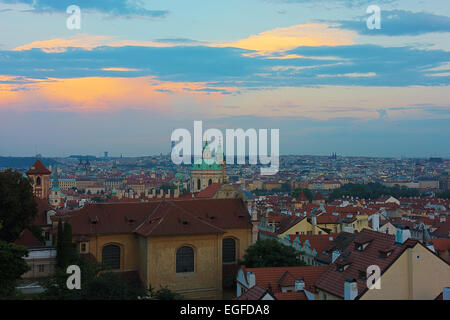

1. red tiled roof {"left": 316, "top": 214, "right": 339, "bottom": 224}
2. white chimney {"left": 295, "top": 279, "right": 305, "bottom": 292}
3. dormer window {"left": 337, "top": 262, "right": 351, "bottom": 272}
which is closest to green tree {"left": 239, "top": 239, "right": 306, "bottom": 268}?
white chimney {"left": 295, "top": 279, "right": 305, "bottom": 292}

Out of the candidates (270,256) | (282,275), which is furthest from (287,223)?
(282,275)

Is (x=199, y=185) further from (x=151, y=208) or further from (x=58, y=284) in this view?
(x=58, y=284)

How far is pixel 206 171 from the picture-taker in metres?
114

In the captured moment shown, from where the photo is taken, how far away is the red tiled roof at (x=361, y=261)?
2398 cm

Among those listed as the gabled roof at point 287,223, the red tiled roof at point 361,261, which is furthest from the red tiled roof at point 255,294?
the gabled roof at point 287,223

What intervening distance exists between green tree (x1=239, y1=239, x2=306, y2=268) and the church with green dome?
7461 cm

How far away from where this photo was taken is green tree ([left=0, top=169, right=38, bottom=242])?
144ft

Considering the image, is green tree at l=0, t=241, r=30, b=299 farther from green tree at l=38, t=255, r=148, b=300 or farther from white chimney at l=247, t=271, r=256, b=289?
white chimney at l=247, t=271, r=256, b=289

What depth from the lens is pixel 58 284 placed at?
2828 cm

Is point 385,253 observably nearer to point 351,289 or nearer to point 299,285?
point 351,289

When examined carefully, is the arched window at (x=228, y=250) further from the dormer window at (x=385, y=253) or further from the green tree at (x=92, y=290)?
the dormer window at (x=385, y=253)
